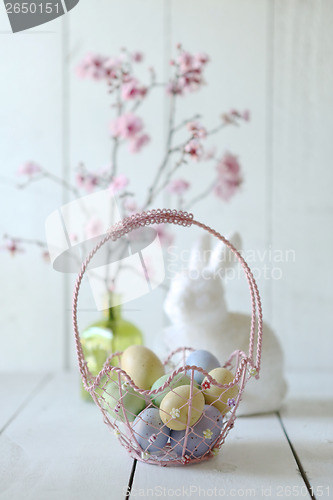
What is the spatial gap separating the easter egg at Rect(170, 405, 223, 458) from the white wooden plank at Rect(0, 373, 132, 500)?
0.08 metres

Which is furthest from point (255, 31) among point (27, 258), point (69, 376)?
point (69, 376)

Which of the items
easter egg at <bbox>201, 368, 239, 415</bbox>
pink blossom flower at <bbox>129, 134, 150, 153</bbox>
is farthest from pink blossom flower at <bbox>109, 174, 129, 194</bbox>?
easter egg at <bbox>201, 368, 239, 415</bbox>

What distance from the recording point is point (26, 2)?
59.0 inches

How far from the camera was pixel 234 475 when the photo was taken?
0.82 meters

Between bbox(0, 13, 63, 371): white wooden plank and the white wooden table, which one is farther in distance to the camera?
bbox(0, 13, 63, 371): white wooden plank

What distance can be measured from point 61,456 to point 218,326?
381mm

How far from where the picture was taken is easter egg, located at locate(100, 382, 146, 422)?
2.73 ft

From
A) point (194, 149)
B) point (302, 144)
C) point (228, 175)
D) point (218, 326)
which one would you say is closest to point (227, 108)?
point (302, 144)

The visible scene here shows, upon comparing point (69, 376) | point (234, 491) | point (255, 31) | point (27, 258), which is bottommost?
point (69, 376)

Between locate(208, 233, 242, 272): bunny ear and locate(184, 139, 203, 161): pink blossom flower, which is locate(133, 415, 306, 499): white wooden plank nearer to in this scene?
locate(208, 233, 242, 272): bunny ear

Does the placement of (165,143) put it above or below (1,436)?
above

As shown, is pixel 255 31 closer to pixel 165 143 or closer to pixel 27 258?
pixel 165 143

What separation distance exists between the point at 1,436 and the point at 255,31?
1147 mm

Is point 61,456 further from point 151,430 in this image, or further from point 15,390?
point 15,390
